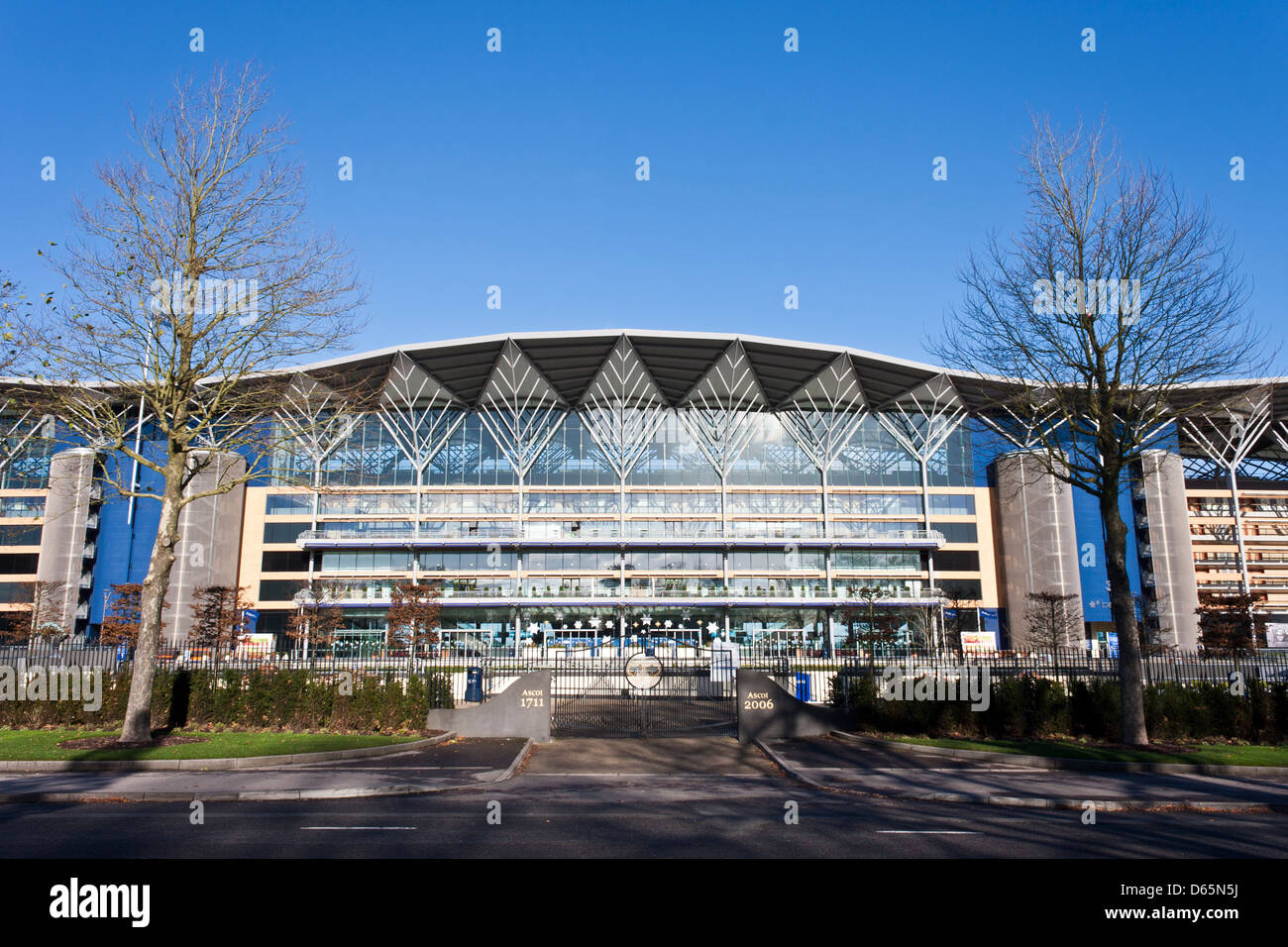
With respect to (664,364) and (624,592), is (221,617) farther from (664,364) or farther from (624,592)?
(664,364)

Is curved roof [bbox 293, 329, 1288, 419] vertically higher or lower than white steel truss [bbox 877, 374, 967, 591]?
higher

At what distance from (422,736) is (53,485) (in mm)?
63887

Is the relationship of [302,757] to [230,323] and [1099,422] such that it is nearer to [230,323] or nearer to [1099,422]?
[230,323]

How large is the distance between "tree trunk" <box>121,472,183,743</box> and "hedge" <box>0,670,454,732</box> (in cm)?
171

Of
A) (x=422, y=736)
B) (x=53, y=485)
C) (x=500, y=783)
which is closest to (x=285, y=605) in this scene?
(x=53, y=485)

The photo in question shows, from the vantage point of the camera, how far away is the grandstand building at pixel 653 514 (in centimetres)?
7056

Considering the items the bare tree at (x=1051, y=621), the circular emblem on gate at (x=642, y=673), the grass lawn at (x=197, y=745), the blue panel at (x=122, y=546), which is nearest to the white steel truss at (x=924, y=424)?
the bare tree at (x=1051, y=621)

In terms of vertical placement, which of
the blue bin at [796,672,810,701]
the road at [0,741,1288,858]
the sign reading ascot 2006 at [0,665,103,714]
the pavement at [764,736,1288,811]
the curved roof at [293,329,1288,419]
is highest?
the curved roof at [293,329,1288,419]

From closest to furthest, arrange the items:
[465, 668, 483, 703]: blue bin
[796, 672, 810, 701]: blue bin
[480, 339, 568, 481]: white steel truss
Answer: [796, 672, 810, 701]: blue bin
[465, 668, 483, 703]: blue bin
[480, 339, 568, 481]: white steel truss

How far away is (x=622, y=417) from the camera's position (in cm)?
7550

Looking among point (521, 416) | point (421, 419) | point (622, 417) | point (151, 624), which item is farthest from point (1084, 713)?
point (421, 419)

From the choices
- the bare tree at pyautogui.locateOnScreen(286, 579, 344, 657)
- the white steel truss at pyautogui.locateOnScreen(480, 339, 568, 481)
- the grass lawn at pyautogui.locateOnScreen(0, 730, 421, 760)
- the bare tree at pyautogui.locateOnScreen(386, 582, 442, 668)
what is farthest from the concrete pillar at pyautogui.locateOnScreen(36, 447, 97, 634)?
the grass lawn at pyautogui.locateOnScreen(0, 730, 421, 760)

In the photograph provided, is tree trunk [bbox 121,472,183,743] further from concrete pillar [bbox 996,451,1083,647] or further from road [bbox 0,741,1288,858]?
concrete pillar [bbox 996,451,1083,647]

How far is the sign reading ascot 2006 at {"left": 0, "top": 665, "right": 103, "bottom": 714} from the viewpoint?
68.9ft
